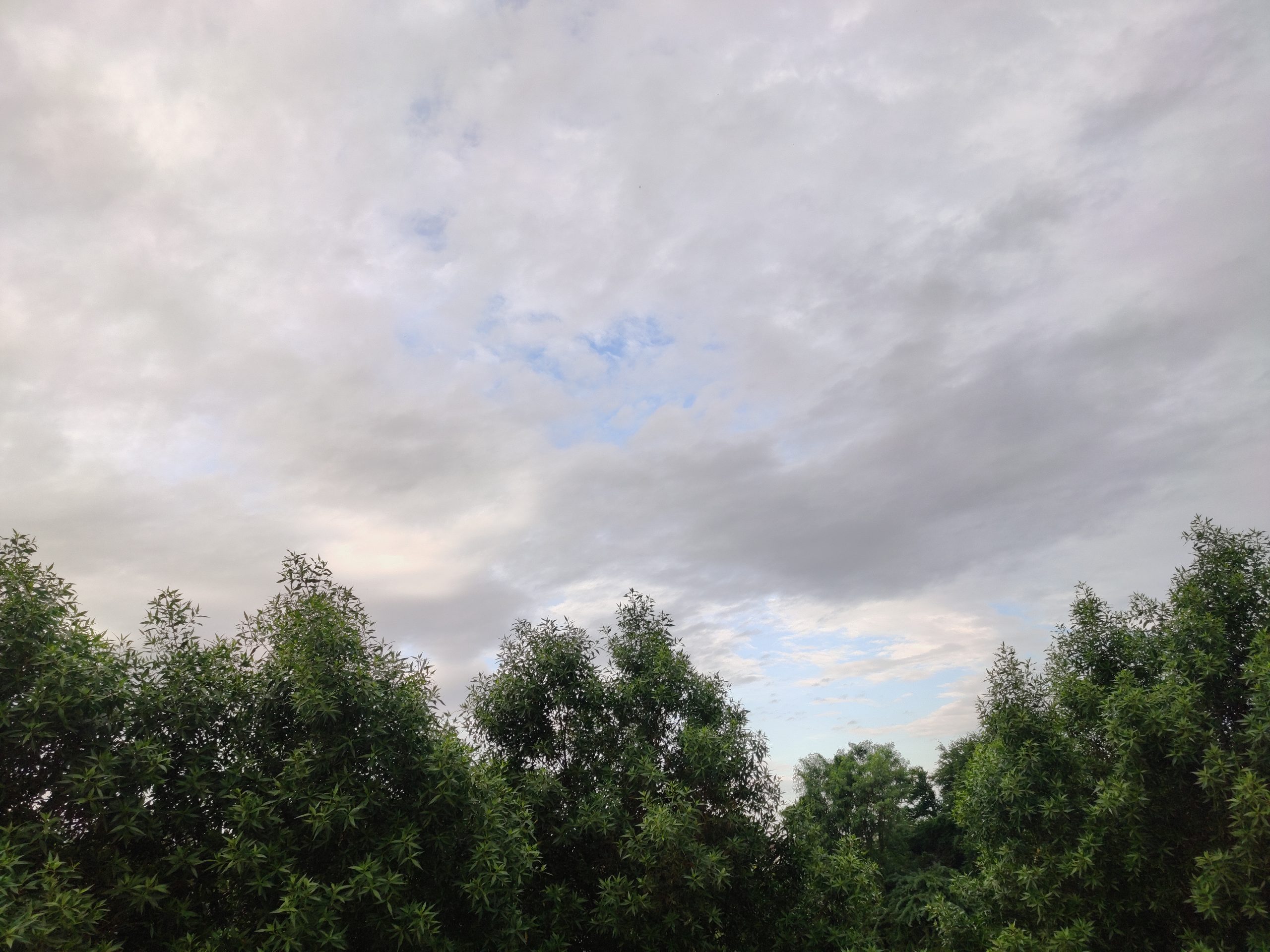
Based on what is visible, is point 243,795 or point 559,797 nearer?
point 243,795

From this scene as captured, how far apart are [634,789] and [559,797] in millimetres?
1218

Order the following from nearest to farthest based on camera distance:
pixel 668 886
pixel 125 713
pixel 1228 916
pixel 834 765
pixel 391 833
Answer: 1. pixel 125 713
2. pixel 391 833
3. pixel 1228 916
4. pixel 668 886
5. pixel 834 765

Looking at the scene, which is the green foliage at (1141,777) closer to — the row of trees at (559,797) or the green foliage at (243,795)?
the row of trees at (559,797)

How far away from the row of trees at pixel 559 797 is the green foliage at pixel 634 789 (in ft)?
0.16

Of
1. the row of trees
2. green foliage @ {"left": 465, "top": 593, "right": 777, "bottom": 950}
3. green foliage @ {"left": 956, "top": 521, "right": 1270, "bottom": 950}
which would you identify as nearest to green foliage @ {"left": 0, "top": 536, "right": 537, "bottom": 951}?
the row of trees

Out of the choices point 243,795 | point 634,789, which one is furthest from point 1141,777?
point 243,795

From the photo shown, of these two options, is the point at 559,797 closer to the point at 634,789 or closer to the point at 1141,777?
the point at 634,789

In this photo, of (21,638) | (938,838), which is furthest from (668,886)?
(938,838)

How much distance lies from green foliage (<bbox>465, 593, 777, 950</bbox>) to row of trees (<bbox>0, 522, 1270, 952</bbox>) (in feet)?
0.16

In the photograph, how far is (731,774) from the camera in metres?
13.2

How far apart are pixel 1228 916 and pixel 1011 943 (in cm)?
320

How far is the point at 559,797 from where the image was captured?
41.4 ft

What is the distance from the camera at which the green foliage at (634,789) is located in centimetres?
1155

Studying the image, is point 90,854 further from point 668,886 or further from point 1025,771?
point 1025,771
